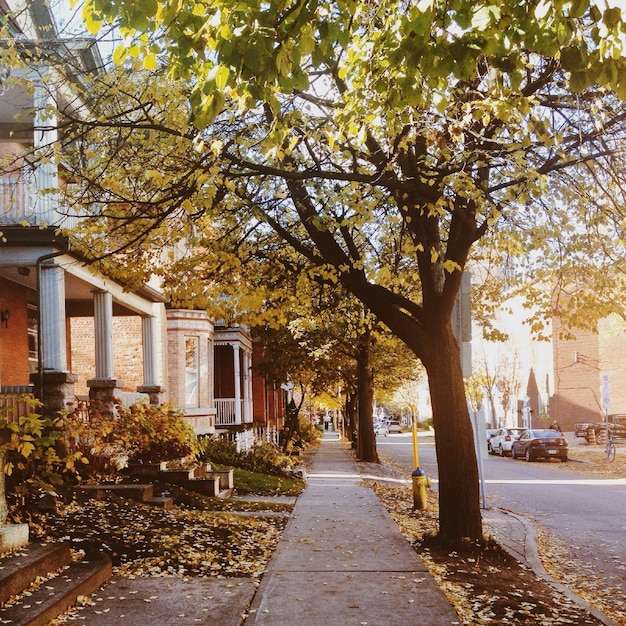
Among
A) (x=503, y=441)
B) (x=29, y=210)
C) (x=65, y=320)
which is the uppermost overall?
(x=29, y=210)

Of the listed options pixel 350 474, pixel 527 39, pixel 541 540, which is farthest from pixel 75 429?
pixel 350 474

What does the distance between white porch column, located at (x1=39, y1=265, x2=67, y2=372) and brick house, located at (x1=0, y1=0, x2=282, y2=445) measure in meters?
0.02

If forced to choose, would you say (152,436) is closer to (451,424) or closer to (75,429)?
(75,429)

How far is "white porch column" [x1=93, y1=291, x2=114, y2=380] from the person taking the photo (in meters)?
15.2

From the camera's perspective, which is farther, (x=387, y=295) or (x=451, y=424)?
(x=387, y=295)


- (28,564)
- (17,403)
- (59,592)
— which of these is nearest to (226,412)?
(17,403)

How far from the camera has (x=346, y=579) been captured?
7.11 m

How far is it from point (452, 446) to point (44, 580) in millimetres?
4912

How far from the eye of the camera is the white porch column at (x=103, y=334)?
49.9 ft

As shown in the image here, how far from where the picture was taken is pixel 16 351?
53.4 ft

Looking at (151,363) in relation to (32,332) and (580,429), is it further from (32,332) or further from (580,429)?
(580,429)

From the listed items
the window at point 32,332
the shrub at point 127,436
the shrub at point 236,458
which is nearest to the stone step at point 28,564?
the shrub at point 127,436

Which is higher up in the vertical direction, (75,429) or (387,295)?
(387,295)

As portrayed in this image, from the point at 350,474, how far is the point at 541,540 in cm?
994
